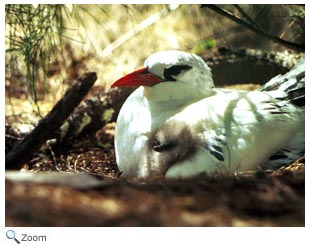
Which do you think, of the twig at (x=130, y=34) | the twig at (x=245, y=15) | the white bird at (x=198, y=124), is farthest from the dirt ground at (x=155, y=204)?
the twig at (x=130, y=34)

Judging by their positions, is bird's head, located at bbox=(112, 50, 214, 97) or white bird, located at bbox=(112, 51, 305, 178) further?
bird's head, located at bbox=(112, 50, 214, 97)

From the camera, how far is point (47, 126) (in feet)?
8.85

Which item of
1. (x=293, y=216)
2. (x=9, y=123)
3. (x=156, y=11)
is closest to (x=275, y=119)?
(x=293, y=216)

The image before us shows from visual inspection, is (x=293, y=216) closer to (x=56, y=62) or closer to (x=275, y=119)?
(x=275, y=119)

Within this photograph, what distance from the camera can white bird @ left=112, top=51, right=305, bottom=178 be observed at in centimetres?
222

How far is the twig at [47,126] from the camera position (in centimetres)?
263

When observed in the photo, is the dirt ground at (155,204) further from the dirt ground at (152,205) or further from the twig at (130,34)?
the twig at (130,34)

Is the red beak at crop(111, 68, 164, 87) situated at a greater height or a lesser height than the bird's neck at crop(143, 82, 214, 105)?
greater

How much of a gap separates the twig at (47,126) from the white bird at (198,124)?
0.26 meters

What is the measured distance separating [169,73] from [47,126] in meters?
0.59
